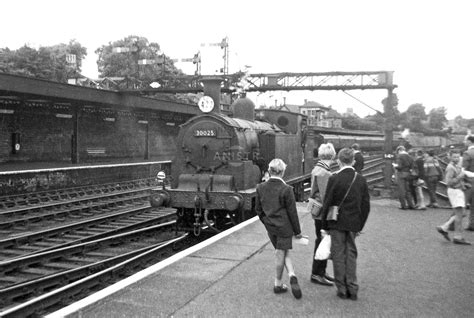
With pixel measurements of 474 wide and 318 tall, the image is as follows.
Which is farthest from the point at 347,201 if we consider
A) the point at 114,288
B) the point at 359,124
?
the point at 359,124

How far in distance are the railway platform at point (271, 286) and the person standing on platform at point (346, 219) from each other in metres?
0.22

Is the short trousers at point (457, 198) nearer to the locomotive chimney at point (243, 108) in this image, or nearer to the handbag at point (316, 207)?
the handbag at point (316, 207)

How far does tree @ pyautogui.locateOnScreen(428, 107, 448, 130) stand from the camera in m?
29.8

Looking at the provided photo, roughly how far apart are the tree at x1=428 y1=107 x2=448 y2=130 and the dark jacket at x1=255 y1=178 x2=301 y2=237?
91.5ft

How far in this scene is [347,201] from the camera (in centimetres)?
479

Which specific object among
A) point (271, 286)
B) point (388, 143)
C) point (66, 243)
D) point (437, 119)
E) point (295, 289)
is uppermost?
point (437, 119)

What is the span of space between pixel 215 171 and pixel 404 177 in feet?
15.0

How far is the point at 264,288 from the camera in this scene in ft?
16.6

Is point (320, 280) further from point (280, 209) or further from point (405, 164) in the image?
point (405, 164)

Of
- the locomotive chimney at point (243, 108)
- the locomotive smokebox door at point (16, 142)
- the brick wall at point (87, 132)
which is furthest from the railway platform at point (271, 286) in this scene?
the brick wall at point (87, 132)

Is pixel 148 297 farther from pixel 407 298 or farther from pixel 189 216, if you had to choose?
pixel 189 216

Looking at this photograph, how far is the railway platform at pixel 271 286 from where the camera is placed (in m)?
4.39

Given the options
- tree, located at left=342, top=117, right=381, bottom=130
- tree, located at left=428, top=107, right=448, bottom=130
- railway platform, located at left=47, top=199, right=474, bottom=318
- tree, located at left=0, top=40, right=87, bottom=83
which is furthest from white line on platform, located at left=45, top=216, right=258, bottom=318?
tree, located at left=342, top=117, right=381, bottom=130

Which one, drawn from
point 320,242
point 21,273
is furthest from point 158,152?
point 320,242
